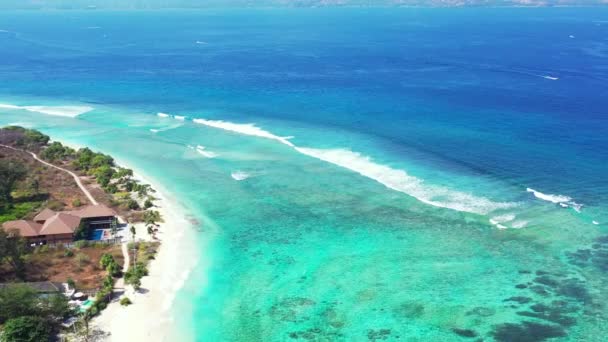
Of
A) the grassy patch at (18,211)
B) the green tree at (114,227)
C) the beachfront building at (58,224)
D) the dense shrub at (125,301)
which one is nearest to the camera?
the dense shrub at (125,301)

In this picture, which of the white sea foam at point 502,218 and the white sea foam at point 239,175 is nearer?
the white sea foam at point 502,218

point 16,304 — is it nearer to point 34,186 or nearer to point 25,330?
point 25,330

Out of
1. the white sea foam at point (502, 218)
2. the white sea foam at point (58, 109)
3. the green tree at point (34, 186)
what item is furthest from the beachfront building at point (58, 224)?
the white sea foam at point (58, 109)

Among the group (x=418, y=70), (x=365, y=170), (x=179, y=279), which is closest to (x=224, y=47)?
(x=418, y=70)

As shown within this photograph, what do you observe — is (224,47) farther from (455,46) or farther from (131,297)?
(131,297)

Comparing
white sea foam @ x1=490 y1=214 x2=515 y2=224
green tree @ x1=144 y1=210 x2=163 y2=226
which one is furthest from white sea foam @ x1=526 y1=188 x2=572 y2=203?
green tree @ x1=144 y1=210 x2=163 y2=226

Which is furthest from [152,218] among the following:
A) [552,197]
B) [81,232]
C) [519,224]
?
[552,197]

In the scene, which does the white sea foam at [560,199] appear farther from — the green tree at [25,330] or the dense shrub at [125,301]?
the green tree at [25,330]
